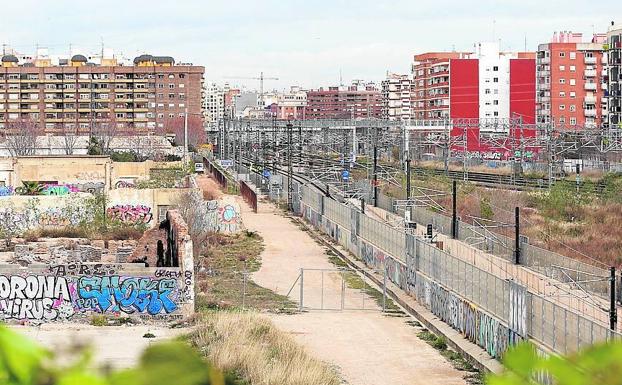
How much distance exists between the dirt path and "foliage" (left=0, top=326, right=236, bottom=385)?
18.9 m

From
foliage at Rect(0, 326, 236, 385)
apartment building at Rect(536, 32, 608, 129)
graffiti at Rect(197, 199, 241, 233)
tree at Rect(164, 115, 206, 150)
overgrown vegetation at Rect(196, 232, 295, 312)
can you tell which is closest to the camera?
foliage at Rect(0, 326, 236, 385)

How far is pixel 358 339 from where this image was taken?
2445cm

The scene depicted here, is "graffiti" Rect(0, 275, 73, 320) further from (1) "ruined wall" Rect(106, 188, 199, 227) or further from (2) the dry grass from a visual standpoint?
(1) "ruined wall" Rect(106, 188, 199, 227)

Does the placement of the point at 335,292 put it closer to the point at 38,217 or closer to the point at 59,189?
the point at 38,217

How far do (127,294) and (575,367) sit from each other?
2596 centimetres

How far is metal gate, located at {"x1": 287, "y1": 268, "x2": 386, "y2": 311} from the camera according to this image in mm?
29344

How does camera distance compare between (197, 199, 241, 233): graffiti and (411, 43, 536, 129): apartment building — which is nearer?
(197, 199, 241, 233): graffiti

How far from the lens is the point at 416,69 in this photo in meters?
136

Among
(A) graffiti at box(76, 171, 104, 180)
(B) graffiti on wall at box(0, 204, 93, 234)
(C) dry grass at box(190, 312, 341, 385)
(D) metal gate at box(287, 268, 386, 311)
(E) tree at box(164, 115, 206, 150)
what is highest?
(E) tree at box(164, 115, 206, 150)

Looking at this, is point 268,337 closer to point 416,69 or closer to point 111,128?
point 111,128

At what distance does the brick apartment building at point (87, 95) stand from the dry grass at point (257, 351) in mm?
108556

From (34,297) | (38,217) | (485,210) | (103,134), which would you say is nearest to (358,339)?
(34,297)

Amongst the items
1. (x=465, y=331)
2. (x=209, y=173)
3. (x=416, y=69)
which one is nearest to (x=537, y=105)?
(x=416, y=69)

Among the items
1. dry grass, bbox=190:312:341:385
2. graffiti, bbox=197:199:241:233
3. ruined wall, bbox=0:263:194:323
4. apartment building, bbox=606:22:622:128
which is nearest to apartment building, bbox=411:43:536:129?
apartment building, bbox=606:22:622:128
